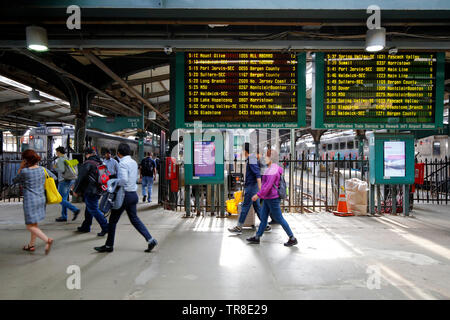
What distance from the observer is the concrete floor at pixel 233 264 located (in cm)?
336

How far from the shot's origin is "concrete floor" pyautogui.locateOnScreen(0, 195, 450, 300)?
3.36 metres

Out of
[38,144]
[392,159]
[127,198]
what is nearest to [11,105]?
[38,144]

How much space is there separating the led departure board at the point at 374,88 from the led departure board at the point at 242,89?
52 cm

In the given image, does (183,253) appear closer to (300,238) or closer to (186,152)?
(300,238)

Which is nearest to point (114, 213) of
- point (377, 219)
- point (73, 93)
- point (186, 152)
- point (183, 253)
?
point (183, 253)

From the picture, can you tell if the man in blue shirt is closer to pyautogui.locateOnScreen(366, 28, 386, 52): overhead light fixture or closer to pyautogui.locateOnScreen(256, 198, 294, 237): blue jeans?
pyautogui.locateOnScreen(256, 198, 294, 237): blue jeans

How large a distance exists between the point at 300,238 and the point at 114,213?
3563 mm

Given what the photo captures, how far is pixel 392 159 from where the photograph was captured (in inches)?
303

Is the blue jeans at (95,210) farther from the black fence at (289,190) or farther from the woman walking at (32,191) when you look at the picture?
the black fence at (289,190)

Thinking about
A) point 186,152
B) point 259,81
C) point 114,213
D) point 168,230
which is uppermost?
point 259,81

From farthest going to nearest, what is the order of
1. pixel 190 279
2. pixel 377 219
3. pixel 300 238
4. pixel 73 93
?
1. pixel 73 93
2. pixel 377 219
3. pixel 300 238
4. pixel 190 279

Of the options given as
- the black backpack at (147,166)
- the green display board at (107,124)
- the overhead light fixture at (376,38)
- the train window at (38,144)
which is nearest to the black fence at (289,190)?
the black backpack at (147,166)

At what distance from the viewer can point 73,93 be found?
10.1 metres

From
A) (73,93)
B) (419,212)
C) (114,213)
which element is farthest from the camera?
(73,93)
